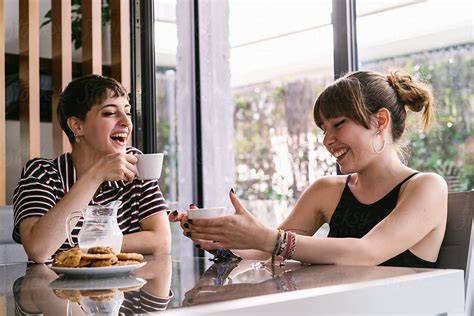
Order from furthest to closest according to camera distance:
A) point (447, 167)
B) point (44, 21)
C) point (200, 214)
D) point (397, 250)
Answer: point (44, 21) → point (447, 167) → point (397, 250) → point (200, 214)

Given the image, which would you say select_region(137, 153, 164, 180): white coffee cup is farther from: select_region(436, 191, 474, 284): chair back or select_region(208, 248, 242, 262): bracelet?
select_region(436, 191, 474, 284): chair back

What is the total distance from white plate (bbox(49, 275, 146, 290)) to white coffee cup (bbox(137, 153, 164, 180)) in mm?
584

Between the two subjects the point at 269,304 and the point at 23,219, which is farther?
the point at 23,219

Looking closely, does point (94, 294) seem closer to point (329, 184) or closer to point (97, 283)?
point (97, 283)

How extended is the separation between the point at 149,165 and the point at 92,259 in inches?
23.1

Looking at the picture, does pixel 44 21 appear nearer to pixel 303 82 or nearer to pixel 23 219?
pixel 303 82

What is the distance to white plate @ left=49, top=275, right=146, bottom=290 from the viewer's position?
1.12 meters

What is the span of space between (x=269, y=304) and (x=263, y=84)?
141 inches

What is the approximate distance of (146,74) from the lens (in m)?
3.54

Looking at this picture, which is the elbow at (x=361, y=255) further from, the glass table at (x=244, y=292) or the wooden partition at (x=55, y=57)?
the wooden partition at (x=55, y=57)

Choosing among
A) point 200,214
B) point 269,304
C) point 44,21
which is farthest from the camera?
point 44,21

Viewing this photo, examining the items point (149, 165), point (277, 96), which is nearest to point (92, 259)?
point (149, 165)

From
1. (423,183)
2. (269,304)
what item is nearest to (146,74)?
(423,183)

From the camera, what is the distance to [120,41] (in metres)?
3.42
